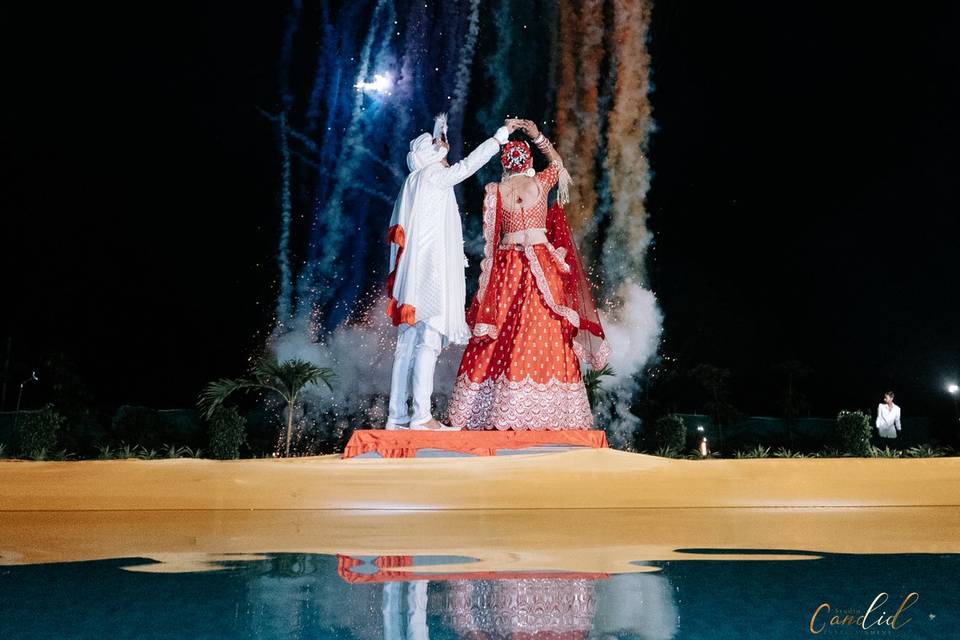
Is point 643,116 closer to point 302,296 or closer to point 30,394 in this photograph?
point 302,296

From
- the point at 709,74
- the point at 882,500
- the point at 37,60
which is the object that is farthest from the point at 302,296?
the point at 882,500

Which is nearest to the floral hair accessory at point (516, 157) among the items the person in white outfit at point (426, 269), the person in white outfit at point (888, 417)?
the person in white outfit at point (426, 269)

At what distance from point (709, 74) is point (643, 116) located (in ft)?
2.46

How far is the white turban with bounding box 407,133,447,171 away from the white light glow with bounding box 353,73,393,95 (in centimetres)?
379

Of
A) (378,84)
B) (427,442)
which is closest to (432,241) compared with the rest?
(427,442)

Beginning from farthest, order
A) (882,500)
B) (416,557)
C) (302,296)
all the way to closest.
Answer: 1. (302,296)
2. (882,500)
3. (416,557)

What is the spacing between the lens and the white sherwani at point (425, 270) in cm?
414

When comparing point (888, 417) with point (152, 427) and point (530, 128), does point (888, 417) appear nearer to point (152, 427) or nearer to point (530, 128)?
point (530, 128)

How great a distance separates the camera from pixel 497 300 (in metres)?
4.55

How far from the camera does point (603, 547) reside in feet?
7.50

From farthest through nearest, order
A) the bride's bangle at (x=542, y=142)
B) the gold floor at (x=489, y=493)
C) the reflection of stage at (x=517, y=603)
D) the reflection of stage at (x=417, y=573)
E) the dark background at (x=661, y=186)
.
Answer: the dark background at (x=661, y=186), the bride's bangle at (x=542, y=142), the gold floor at (x=489, y=493), the reflection of stage at (x=417, y=573), the reflection of stage at (x=517, y=603)

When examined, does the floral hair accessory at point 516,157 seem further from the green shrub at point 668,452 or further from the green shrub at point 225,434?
the green shrub at point 225,434

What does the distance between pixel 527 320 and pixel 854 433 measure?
321cm

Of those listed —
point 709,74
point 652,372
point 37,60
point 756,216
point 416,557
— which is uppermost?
point 709,74
